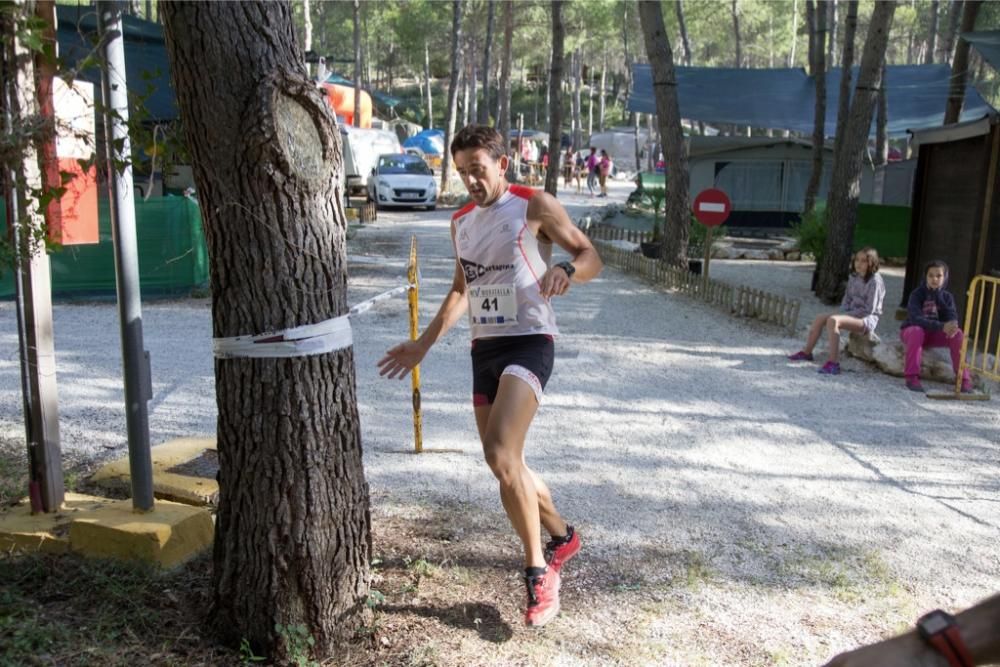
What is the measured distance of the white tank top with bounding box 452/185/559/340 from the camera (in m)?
3.69

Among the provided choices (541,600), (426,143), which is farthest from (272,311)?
(426,143)

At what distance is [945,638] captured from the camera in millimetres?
1412

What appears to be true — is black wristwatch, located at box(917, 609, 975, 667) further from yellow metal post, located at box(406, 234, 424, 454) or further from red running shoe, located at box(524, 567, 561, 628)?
yellow metal post, located at box(406, 234, 424, 454)

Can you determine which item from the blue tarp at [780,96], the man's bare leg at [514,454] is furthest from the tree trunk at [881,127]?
the man's bare leg at [514,454]

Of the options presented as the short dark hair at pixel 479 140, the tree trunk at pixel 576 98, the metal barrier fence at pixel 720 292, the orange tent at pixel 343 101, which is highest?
the tree trunk at pixel 576 98

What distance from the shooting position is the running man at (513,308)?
3.52 m

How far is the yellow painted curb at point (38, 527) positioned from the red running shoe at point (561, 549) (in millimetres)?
2111

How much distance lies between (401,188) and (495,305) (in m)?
23.4

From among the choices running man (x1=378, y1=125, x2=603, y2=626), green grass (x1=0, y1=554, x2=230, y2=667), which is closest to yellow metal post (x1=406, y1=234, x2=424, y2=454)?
running man (x1=378, y1=125, x2=603, y2=626)

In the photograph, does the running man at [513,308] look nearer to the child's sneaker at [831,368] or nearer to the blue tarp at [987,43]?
the child's sneaker at [831,368]

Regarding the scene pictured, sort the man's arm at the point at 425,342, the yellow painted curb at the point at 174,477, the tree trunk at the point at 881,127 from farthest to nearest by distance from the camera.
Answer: the tree trunk at the point at 881,127
the yellow painted curb at the point at 174,477
the man's arm at the point at 425,342

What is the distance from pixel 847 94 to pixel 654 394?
10.4m

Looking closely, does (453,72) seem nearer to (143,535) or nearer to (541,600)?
(143,535)

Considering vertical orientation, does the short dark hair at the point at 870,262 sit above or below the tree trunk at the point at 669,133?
below
